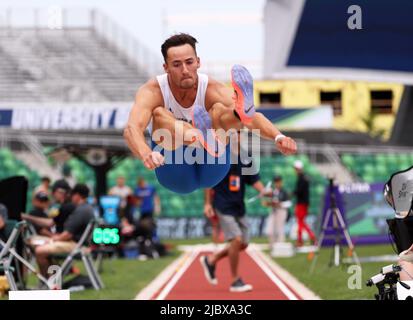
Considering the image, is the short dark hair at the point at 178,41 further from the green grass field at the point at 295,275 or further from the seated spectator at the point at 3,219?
the seated spectator at the point at 3,219

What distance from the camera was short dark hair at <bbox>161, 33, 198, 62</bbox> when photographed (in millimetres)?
7613

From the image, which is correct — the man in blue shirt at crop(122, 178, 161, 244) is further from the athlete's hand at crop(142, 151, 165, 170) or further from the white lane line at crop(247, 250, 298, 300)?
the athlete's hand at crop(142, 151, 165, 170)

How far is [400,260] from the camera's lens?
7133 millimetres

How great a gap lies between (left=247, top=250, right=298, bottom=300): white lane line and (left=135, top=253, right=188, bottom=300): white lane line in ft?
5.08

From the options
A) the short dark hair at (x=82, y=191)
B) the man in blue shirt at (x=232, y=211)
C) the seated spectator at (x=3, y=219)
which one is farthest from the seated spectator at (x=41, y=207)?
the seated spectator at (x=3, y=219)

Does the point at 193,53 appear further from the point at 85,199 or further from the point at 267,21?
the point at 267,21

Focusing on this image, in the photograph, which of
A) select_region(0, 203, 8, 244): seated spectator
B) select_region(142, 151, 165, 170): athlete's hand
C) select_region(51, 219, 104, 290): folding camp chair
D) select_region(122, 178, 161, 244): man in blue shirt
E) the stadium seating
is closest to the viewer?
select_region(142, 151, 165, 170): athlete's hand

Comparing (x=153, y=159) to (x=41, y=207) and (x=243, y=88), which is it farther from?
(x=41, y=207)

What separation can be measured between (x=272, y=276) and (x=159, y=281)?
1.81 m

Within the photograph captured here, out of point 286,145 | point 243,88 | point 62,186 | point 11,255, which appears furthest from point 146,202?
point 243,88

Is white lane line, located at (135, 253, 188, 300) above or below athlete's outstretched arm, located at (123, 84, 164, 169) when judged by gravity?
below

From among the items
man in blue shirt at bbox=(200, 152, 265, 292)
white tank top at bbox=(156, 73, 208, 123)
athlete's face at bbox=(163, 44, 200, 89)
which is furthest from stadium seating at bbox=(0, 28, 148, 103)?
athlete's face at bbox=(163, 44, 200, 89)
